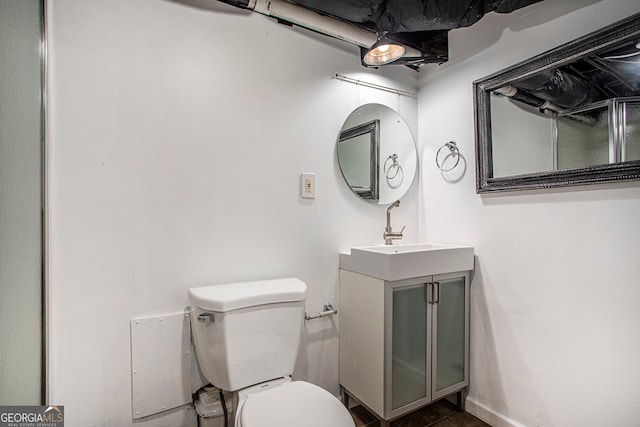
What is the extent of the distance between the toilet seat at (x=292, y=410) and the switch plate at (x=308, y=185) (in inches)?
35.8

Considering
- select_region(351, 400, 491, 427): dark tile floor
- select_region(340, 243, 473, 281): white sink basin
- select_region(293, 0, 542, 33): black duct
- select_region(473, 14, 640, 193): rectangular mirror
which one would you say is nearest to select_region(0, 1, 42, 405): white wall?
select_region(293, 0, 542, 33): black duct

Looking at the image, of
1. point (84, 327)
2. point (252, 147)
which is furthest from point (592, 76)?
point (84, 327)

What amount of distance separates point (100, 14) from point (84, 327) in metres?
1.24

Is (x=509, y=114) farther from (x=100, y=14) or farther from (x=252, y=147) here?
(x=100, y=14)

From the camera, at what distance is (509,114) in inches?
61.0

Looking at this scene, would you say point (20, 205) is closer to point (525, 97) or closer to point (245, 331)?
point (245, 331)

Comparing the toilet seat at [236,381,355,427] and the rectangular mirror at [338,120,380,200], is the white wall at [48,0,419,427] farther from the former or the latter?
the toilet seat at [236,381,355,427]

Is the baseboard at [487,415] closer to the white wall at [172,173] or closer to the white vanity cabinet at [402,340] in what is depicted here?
the white vanity cabinet at [402,340]

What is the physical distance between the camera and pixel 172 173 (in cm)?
131

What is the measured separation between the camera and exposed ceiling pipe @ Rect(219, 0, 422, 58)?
1.40 meters

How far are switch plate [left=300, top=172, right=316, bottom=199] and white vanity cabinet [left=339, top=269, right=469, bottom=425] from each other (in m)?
0.48

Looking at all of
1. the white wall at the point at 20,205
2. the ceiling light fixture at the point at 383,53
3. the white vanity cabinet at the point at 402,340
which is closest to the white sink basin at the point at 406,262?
the white vanity cabinet at the point at 402,340

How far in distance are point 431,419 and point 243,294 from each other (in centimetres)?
129

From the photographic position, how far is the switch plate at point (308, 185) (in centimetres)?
160
